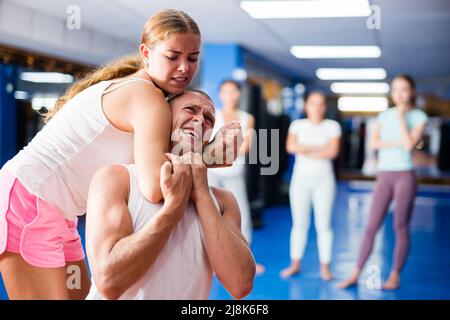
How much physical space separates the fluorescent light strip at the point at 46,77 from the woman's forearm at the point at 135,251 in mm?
3826

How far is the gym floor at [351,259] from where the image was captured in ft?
9.90

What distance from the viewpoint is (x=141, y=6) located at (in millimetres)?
2199

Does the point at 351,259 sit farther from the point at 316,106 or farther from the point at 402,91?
Result: the point at 402,91

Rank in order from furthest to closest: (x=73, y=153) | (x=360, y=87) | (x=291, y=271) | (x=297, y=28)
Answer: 1. (x=360, y=87)
2. (x=297, y=28)
3. (x=291, y=271)
4. (x=73, y=153)

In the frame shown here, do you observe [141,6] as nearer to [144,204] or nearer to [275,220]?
[144,204]

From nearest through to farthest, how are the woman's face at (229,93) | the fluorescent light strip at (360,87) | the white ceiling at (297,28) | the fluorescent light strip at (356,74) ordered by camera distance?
the white ceiling at (297,28) < the woman's face at (229,93) < the fluorescent light strip at (356,74) < the fluorescent light strip at (360,87)

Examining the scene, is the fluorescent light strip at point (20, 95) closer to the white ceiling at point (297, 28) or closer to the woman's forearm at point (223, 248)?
Result: the white ceiling at point (297, 28)

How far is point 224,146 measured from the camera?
105cm

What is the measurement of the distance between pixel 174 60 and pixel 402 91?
90.0 inches

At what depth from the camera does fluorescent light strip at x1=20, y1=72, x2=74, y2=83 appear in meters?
4.52

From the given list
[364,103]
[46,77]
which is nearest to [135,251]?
[46,77]

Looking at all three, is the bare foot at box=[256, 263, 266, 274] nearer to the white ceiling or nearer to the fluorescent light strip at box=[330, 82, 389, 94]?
the white ceiling

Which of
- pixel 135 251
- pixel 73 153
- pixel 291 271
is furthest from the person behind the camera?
pixel 291 271

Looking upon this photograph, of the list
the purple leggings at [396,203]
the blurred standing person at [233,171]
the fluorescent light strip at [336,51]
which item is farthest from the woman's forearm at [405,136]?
the fluorescent light strip at [336,51]
